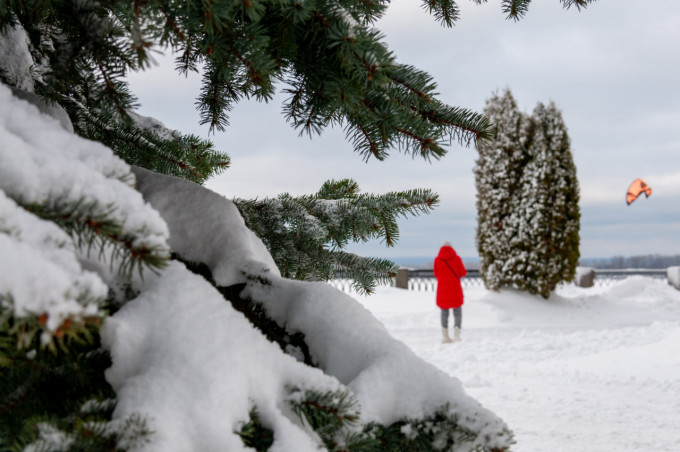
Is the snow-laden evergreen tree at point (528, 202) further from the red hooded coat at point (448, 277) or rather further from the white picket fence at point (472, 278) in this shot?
the white picket fence at point (472, 278)

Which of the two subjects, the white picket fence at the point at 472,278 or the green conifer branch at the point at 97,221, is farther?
the white picket fence at the point at 472,278

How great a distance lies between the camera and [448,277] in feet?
30.5

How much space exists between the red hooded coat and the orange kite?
15865 millimetres

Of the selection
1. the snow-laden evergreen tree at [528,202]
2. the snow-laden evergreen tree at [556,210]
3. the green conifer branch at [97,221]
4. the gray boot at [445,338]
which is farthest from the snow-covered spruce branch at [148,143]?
Result: the snow-laden evergreen tree at [556,210]

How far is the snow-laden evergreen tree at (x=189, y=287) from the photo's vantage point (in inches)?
28.5

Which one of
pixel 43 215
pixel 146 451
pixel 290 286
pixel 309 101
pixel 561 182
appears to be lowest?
pixel 146 451

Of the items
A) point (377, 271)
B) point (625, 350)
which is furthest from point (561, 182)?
point (377, 271)

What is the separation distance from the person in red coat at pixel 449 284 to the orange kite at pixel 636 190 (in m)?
15.9

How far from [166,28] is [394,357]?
81 cm

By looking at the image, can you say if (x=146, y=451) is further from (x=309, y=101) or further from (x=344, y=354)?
(x=309, y=101)

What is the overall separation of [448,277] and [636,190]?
54.4 feet

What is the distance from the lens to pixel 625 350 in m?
7.81

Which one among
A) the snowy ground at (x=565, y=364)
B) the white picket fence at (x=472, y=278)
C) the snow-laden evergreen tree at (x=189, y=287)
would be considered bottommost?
the snowy ground at (x=565, y=364)

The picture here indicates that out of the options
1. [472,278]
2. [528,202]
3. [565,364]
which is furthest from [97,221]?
[472,278]
